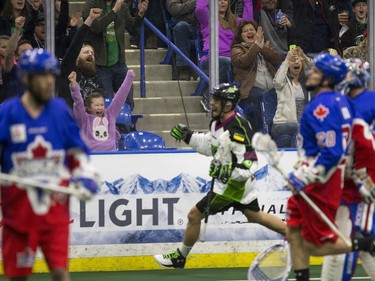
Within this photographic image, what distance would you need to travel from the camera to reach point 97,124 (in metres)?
12.2

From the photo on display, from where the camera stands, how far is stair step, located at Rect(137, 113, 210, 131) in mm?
12469

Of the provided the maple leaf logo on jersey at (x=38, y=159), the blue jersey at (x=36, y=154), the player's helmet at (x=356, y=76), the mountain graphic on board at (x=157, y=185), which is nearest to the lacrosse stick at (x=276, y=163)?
the player's helmet at (x=356, y=76)

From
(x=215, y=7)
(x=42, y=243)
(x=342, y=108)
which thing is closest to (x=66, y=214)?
(x=42, y=243)

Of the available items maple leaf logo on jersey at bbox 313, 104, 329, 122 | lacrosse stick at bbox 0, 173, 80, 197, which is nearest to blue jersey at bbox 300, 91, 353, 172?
maple leaf logo on jersey at bbox 313, 104, 329, 122

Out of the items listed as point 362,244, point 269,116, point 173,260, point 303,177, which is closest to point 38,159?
point 303,177

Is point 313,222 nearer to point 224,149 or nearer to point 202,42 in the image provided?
point 224,149

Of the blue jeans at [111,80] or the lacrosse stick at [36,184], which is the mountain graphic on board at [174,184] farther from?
the lacrosse stick at [36,184]

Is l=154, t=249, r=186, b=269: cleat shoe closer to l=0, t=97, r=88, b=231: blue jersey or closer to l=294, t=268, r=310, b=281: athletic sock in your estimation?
l=294, t=268, r=310, b=281: athletic sock

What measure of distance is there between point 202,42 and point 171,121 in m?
0.89

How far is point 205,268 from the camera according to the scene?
474 inches

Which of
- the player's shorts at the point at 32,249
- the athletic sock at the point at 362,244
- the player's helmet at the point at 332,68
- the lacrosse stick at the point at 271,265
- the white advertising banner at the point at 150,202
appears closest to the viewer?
the player's shorts at the point at 32,249

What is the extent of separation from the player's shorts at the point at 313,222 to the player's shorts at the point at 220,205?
103 inches

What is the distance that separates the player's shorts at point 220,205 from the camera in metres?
11.2

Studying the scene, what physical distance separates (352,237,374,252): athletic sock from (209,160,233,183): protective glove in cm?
254
